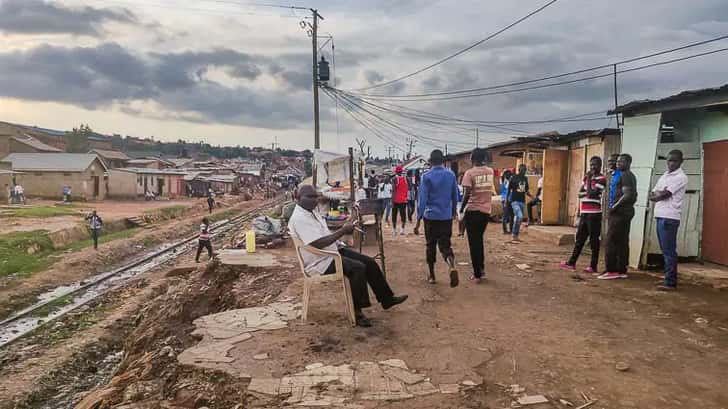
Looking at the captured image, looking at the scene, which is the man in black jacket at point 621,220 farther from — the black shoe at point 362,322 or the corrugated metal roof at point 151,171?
the corrugated metal roof at point 151,171

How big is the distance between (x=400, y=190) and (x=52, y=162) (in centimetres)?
3664

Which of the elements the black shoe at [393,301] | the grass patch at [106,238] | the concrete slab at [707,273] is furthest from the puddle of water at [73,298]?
the concrete slab at [707,273]

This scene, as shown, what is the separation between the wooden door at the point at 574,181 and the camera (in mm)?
12440

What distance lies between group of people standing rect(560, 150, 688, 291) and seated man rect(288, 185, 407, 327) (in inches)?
138

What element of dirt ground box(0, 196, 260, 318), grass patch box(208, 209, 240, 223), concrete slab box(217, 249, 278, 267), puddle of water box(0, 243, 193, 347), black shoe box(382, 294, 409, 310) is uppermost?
black shoe box(382, 294, 409, 310)

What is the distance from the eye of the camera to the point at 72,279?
16.2 meters

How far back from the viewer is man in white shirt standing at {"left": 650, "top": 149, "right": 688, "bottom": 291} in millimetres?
6004

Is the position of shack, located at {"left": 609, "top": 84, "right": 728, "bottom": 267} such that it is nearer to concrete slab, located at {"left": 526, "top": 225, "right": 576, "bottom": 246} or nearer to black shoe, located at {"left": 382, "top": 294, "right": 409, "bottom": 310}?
concrete slab, located at {"left": 526, "top": 225, "right": 576, "bottom": 246}

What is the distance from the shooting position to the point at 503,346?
→ 432 cm

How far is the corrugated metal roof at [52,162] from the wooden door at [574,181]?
36.0 meters

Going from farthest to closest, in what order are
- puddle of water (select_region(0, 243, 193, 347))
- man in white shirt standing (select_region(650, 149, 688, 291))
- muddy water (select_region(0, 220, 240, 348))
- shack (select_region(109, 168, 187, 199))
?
shack (select_region(109, 168, 187, 199)) < muddy water (select_region(0, 220, 240, 348)) < puddle of water (select_region(0, 243, 193, 347)) < man in white shirt standing (select_region(650, 149, 688, 291))

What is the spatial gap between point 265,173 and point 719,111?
73427 mm

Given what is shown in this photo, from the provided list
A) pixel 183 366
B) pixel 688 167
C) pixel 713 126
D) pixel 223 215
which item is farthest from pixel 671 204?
pixel 223 215

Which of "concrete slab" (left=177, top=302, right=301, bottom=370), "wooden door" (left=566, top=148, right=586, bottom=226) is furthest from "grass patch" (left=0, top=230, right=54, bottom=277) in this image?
"wooden door" (left=566, top=148, right=586, bottom=226)
